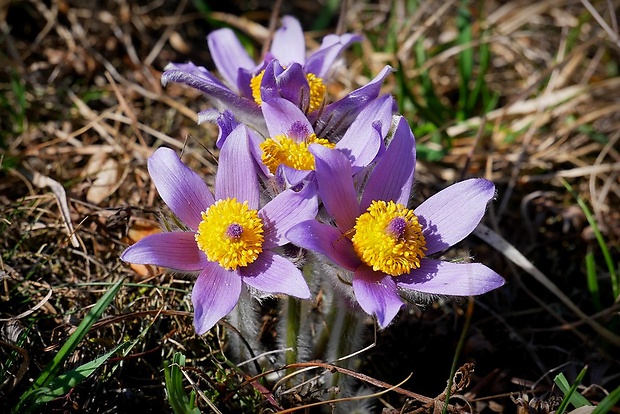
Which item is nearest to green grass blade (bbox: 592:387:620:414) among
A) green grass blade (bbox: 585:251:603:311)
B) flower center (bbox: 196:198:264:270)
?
green grass blade (bbox: 585:251:603:311)

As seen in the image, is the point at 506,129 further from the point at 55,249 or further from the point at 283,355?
the point at 55,249

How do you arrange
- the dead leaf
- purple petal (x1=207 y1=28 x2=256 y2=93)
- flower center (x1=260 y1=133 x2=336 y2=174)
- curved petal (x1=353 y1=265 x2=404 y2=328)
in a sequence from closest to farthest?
1. curved petal (x1=353 y1=265 x2=404 y2=328)
2. flower center (x1=260 y1=133 x2=336 y2=174)
3. purple petal (x1=207 y1=28 x2=256 y2=93)
4. the dead leaf

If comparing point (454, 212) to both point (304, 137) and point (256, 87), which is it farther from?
point (256, 87)

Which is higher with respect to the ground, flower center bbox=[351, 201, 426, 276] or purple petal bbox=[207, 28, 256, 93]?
purple petal bbox=[207, 28, 256, 93]

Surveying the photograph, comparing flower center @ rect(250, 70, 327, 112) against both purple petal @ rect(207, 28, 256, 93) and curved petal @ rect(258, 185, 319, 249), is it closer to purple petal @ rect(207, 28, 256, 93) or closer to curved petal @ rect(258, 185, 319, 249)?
purple petal @ rect(207, 28, 256, 93)

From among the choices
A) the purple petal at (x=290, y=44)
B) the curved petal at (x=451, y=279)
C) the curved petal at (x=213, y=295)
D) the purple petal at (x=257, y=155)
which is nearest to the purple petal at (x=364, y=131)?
the purple petal at (x=257, y=155)

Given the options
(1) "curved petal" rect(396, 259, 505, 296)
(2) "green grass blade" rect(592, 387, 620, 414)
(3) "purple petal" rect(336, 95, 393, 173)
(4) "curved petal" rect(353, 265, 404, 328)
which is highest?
(3) "purple petal" rect(336, 95, 393, 173)
